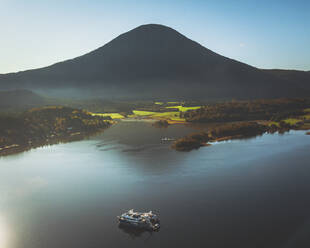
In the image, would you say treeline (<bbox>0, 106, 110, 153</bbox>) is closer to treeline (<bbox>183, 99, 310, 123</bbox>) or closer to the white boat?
treeline (<bbox>183, 99, 310, 123</bbox>)

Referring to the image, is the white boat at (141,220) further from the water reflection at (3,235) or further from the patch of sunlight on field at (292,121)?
the patch of sunlight on field at (292,121)

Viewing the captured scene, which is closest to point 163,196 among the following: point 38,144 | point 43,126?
point 38,144

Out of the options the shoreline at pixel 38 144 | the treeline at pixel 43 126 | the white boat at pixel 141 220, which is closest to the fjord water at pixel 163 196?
the white boat at pixel 141 220

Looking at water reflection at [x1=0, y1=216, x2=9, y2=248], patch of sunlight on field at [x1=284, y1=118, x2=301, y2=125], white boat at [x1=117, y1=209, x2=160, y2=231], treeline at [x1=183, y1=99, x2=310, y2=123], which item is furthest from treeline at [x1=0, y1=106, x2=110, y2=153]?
patch of sunlight on field at [x1=284, y1=118, x2=301, y2=125]

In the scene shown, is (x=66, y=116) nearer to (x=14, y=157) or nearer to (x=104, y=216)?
(x=14, y=157)

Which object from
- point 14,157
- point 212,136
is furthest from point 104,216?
point 212,136

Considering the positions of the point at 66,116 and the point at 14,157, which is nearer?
the point at 14,157

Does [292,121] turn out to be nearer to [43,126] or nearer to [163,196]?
[163,196]
